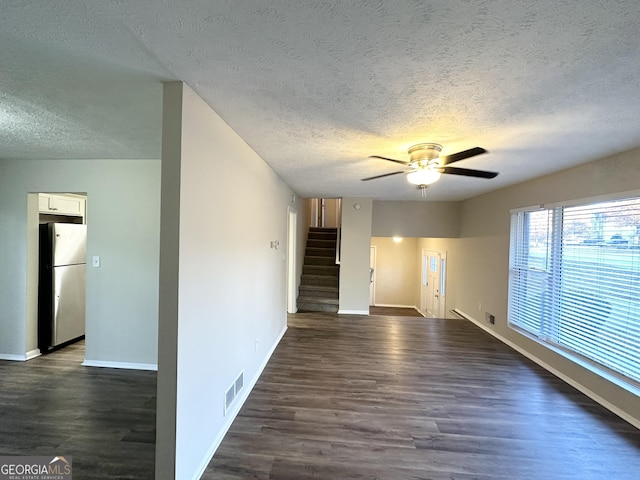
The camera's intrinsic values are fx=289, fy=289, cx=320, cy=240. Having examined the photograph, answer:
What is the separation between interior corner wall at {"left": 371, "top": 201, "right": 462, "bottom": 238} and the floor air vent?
437 cm

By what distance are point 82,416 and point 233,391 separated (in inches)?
49.0

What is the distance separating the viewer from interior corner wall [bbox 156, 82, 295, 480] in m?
1.52

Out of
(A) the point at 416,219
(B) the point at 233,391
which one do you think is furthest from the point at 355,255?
(B) the point at 233,391

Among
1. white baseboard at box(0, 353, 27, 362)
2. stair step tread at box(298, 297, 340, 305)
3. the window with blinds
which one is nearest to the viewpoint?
the window with blinds

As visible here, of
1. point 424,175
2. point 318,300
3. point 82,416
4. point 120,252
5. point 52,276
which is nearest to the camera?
point 82,416

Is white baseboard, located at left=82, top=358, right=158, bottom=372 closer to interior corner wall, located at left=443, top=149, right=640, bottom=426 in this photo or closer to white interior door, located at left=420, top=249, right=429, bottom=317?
interior corner wall, located at left=443, top=149, right=640, bottom=426

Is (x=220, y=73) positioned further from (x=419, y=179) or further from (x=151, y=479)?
(x=151, y=479)

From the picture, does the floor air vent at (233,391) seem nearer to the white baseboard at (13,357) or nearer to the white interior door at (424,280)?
the white baseboard at (13,357)

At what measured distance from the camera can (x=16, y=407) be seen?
7.98 ft

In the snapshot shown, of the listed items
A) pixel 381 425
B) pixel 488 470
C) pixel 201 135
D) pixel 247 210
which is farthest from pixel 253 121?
pixel 488 470

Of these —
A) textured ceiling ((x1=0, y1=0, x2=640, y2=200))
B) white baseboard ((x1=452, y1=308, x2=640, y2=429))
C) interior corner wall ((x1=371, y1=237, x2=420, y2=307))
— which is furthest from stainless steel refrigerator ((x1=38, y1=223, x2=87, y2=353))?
interior corner wall ((x1=371, y1=237, x2=420, y2=307))

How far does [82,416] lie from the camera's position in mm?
2352

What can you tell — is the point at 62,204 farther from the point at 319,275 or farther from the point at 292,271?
the point at 319,275

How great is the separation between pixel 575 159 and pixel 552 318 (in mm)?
1855
